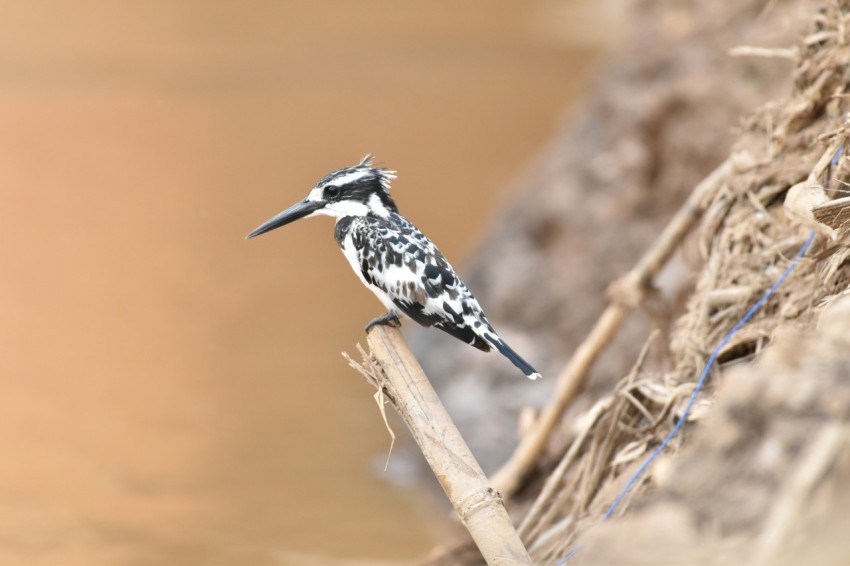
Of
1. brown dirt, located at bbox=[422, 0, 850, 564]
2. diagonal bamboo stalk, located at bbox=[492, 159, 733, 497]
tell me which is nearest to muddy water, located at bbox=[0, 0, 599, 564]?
brown dirt, located at bbox=[422, 0, 850, 564]

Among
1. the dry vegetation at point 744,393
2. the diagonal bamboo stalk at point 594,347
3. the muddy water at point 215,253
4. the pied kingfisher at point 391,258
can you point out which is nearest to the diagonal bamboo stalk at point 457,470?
the dry vegetation at point 744,393

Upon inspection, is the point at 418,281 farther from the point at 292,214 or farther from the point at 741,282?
the point at 741,282

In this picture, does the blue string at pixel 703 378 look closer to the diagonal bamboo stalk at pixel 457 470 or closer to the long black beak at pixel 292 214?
the diagonal bamboo stalk at pixel 457 470

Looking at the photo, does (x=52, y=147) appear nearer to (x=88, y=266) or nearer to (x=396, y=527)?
(x=88, y=266)

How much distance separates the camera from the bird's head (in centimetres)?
224

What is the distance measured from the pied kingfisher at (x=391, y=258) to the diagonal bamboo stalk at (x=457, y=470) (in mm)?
263

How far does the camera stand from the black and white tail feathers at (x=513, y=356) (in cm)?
195

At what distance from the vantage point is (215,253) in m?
6.68

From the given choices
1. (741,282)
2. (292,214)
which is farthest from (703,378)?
(292,214)

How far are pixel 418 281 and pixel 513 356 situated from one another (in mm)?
251

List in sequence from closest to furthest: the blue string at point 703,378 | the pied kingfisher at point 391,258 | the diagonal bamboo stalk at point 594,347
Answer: the blue string at point 703,378 < the pied kingfisher at point 391,258 < the diagonal bamboo stalk at point 594,347

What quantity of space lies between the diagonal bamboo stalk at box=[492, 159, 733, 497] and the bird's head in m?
0.66

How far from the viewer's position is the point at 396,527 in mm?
4414

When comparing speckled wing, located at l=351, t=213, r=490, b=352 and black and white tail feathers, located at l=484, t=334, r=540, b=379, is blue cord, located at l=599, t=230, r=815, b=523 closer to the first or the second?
black and white tail feathers, located at l=484, t=334, r=540, b=379
